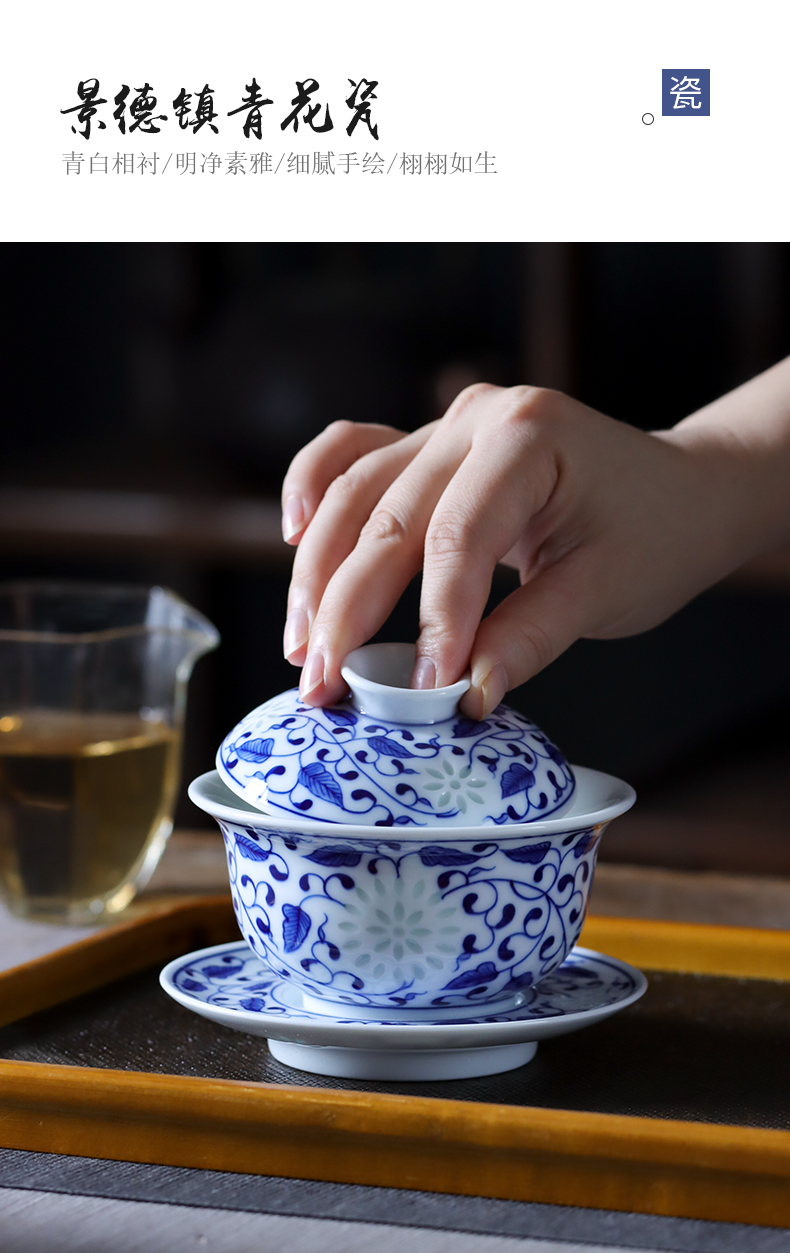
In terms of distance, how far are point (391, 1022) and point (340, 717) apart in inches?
5.1

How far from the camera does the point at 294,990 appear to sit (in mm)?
586

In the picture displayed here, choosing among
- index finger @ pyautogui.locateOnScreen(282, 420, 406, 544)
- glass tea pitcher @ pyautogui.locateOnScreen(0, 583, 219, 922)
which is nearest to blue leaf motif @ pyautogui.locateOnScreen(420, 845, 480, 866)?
index finger @ pyautogui.locateOnScreen(282, 420, 406, 544)

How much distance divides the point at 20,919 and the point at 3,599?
256 millimetres

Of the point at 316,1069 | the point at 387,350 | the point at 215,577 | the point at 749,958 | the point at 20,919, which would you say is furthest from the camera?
the point at 215,577

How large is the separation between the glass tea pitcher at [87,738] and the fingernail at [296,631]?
0.34m

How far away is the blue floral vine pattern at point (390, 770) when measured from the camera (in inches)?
19.7

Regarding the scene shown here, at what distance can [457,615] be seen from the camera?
22.8 inches

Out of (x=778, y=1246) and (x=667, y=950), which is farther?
(x=667, y=950)

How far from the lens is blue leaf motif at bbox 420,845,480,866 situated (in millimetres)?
493

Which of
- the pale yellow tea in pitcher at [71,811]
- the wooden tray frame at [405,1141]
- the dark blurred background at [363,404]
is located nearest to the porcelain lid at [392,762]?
the wooden tray frame at [405,1141]
